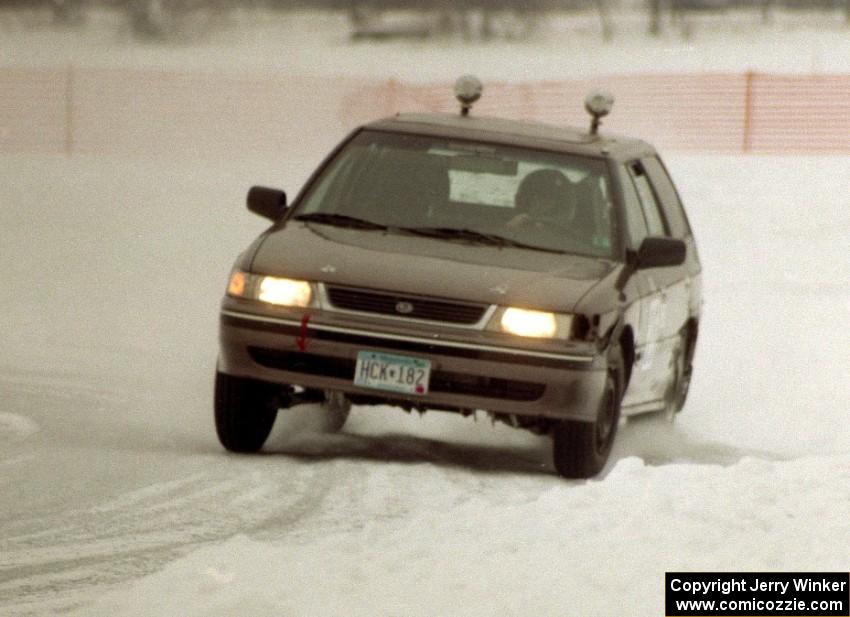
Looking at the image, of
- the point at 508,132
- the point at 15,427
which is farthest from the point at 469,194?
the point at 15,427

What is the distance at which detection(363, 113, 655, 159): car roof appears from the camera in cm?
1138

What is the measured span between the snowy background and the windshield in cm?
109

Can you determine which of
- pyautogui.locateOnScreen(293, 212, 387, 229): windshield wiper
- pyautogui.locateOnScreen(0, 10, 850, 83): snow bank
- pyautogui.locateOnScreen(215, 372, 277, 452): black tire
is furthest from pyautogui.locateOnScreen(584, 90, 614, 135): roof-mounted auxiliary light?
pyautogui.locateOnScreen(0, 10, 850, 83): snow bank

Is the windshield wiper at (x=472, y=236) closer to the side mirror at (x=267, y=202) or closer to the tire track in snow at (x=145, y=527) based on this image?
the side mirror at (x=267, y=202)

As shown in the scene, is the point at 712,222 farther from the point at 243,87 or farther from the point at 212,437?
the point at 243,87

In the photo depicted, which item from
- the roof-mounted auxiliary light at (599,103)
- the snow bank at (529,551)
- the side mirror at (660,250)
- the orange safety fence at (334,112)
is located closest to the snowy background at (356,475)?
the snow bank at (529,551)

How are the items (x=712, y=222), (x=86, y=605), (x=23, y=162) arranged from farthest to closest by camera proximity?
(x=23, y=162), (x=712, y=222), (x=86, y=605)

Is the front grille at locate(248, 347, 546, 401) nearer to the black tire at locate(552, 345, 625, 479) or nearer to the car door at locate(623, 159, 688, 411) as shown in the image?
the black tire at locate(552, 345, 625, 479)

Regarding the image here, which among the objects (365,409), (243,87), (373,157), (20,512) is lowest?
(243,87)

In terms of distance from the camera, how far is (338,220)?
1100cm

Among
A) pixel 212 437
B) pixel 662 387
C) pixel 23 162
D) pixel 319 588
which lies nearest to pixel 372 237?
pixel 212 437

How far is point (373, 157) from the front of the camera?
11.4 meters

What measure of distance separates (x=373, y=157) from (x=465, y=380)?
1.83m
